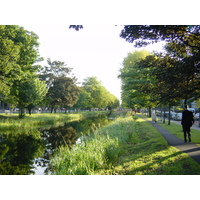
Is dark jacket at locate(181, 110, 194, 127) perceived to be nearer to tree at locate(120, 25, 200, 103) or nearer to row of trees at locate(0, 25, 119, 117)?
Answer: tree at locate(120, 25, 200, 103)

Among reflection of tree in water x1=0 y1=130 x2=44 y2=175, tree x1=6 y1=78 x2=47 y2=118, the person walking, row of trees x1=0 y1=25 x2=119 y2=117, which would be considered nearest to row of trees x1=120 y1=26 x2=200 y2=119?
the person walking

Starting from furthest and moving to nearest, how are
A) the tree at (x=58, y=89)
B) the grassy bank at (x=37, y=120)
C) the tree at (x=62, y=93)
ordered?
the tree at (x=62, y=93) < the tree at (x=58, y=89) < the grassy bank at (x=37, y=120)

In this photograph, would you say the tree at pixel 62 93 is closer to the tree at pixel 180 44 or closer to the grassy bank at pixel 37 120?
the grassy bank at pixel 37 120

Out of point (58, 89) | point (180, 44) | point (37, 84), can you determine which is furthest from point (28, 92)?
point (180, 44)

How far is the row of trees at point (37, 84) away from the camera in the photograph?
10359 mm

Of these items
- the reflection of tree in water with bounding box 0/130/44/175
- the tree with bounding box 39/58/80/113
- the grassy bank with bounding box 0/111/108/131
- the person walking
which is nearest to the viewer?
the reflection of tree in water with bounding box 0/130/44/175

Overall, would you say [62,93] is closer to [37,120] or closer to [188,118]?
[37,120]

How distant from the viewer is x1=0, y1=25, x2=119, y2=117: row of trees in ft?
34.0

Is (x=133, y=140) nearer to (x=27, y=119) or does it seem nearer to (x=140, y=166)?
(x=140, y=166)

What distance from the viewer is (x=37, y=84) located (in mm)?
15648

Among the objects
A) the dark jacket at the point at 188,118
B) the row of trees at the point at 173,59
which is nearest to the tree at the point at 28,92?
the row of trees at the point at 173,59

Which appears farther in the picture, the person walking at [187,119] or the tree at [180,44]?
the person walking at [187,119]

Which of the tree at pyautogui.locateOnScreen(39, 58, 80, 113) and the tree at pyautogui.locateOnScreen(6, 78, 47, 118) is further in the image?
the tree at pyautogui.locateOnScreen(39, 58, 80, 113)

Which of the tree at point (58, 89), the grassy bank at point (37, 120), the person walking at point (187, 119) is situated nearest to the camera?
the person walking at point (187, 119)
